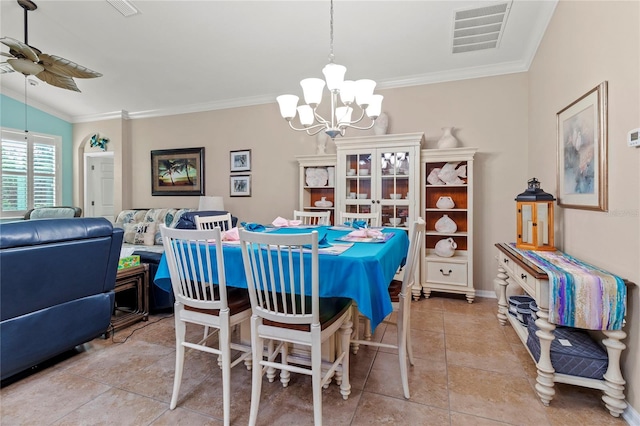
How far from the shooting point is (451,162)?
354cm

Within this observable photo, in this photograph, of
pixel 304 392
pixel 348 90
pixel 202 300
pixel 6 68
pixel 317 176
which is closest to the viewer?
pixel 202 300

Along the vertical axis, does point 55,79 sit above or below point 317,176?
above

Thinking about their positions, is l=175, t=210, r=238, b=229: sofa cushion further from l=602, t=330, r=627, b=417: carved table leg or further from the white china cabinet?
l=602, t=330, r=627, b=417: carved table leg

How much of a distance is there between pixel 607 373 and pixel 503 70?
308cm

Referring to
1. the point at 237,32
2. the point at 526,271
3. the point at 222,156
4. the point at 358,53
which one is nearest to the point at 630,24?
Result: the point at 526,271

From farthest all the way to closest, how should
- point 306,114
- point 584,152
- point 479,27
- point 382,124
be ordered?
1. point 382,124
2. point 479,27
3. point 306,114
4. point 584,152

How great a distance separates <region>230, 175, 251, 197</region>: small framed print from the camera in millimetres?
4746

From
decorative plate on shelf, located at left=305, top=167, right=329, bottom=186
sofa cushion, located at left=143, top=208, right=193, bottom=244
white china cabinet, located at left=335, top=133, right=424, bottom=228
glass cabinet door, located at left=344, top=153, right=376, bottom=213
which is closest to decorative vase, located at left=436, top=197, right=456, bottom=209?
white china cabinet, located at left=335, top=133, right=424, bottom=228

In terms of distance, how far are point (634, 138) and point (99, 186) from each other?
7.63 m

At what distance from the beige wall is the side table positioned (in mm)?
3537

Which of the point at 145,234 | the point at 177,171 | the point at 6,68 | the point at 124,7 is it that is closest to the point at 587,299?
the point at 124,7

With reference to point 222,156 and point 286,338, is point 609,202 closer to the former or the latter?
point 286,338

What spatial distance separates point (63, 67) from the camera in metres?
3.16

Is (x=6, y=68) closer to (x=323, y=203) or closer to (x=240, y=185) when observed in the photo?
(x=240, y=185)
